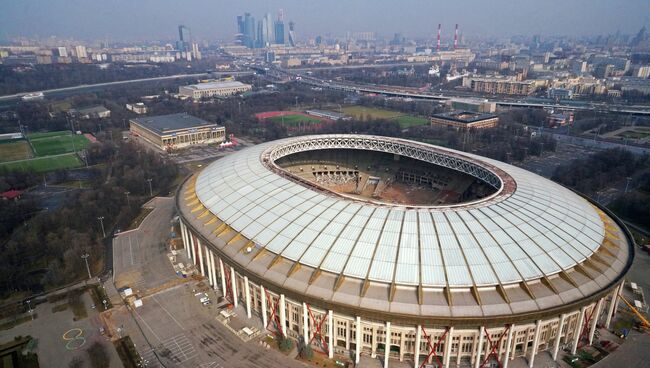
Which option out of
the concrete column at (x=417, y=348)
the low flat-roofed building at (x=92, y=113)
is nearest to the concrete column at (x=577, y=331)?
the concrete column at (x=417, y=348)

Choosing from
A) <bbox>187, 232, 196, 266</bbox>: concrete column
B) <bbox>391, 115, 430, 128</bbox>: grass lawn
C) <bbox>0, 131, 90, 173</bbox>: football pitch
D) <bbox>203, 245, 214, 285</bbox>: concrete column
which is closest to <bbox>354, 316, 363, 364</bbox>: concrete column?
<bbox>203, 245, 214, 285</bbox>: concrete column

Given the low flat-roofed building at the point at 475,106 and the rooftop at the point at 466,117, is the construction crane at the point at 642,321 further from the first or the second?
the low flat-roofed building at the point at 475,106

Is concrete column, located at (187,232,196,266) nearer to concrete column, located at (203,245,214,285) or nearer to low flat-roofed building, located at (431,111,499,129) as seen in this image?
concrete column, located at (203,245,214,285)

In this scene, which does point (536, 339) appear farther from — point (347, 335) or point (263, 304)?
point (263, 304)

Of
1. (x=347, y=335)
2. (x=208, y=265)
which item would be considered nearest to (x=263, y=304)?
(x=347, y=335)

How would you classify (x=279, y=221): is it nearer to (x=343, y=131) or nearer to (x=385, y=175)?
(x=385, y=175)

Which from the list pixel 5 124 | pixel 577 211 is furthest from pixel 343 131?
pixel 5 124
